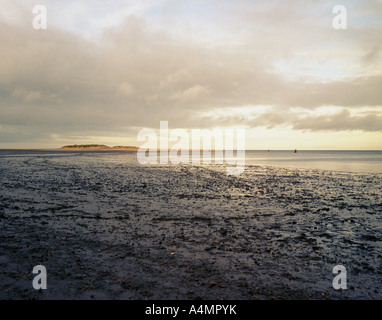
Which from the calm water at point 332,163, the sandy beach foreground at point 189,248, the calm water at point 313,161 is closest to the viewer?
the sandy beach foreground at point 189,248

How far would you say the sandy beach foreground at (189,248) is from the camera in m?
6.35

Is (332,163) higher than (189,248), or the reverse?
(332,163)

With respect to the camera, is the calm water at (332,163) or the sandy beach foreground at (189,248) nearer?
the sandy beach foreground at (189,248)

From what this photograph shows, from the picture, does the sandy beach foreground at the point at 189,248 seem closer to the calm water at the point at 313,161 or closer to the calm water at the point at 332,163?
the calm water at the point at 332,163

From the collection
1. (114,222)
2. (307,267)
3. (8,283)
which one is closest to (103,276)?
(8,283)

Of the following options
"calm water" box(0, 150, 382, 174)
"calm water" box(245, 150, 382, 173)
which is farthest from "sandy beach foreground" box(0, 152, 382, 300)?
"calm water" box(0, 150, 382, 174)

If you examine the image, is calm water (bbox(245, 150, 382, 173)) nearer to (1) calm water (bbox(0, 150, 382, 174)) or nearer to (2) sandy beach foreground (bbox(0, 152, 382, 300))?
(1) calm water (bbox(0, 150, 382, 174))

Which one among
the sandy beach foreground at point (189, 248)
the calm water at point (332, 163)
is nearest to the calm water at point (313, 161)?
the calm water at point (332, 163)

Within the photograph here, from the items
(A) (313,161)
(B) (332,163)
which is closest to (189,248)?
(B) (332,163)

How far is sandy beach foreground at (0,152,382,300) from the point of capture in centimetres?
635

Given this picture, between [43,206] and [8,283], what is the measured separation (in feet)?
33.6

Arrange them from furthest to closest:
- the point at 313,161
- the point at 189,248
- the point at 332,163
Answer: the point at 313,161 → the point at 332,163 → the point at 189,248

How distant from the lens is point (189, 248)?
29.5ft

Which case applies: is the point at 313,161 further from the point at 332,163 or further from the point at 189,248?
the point at 189,248
